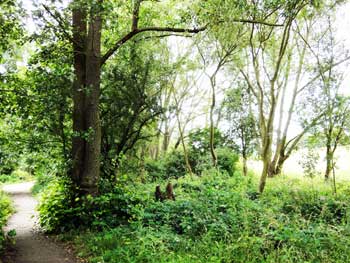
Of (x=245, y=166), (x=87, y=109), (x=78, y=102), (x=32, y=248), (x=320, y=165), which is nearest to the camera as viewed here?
(x=32, y=248)

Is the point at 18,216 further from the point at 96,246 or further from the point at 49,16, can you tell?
the point at 49,16

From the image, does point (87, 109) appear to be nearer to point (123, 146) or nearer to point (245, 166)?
point (123, 146)

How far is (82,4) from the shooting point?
23.9 feet

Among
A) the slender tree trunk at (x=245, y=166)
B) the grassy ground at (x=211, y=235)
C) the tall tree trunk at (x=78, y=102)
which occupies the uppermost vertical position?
the tall tree trunk at (x=78, y=102)

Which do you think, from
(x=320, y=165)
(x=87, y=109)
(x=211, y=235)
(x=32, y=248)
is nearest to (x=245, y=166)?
(x=320, y=165)

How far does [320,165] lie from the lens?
14.1 metres

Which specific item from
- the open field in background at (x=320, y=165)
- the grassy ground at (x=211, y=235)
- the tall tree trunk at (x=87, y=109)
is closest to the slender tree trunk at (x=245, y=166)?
the open field in background at (x=320, y=165)

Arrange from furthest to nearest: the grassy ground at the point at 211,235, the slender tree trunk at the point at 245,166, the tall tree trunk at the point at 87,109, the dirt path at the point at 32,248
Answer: the slender tree trunk at the point at 245,166, the tall tree trunk at the point at 87,109, the dirt path at the point at 32,248, the grassy ground at the point at 211,235

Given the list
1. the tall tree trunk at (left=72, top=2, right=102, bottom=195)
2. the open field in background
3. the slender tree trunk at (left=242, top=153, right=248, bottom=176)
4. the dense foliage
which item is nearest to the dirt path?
the dense foliage

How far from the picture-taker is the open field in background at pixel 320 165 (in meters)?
13.7

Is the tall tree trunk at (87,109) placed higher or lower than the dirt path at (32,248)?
higher

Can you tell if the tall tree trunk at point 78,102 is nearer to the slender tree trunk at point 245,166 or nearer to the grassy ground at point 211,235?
the grassy ground at point 211,235

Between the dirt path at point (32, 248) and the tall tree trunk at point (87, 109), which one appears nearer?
the dirt path at point (32, 248)

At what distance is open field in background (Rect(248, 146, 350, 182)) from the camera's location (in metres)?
13.7
